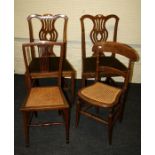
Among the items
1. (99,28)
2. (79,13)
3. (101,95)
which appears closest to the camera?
(101,95)

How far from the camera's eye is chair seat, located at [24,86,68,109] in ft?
6.18

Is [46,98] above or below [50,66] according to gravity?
below

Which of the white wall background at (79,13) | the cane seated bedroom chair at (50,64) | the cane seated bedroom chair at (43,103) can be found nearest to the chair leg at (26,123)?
the cane seated bedroom chair at (43,103)

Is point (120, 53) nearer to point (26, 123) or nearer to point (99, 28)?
point (99, 28)

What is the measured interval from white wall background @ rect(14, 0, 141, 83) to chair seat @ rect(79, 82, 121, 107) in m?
1.15

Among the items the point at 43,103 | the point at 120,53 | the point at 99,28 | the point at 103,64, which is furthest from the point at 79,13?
the point at 43,103

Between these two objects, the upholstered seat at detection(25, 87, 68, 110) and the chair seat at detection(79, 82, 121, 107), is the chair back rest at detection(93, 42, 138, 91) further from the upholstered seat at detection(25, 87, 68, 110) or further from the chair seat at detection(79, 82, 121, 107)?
the upholstered seat at detection(25, 87, 68, 110)

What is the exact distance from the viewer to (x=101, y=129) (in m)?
2.25

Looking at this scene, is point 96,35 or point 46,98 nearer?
point 46,98

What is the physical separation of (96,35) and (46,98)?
1.19 metres

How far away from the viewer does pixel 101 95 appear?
6.70 feet

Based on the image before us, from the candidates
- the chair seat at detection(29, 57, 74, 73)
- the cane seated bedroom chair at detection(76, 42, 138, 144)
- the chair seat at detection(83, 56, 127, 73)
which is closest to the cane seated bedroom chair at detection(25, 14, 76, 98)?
the chair seat at detection(29, 57, 74, 73)
